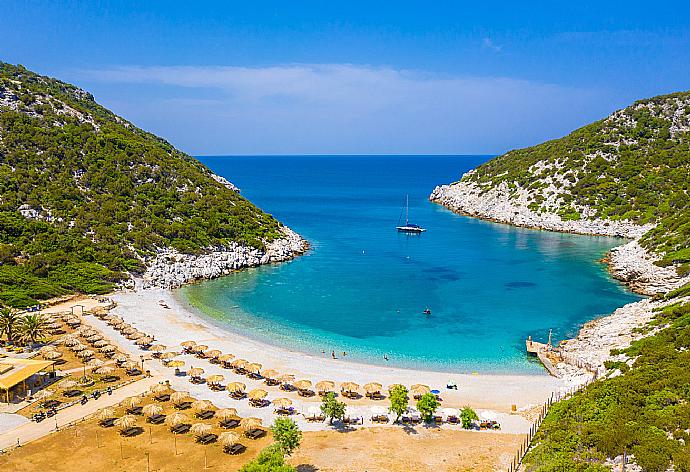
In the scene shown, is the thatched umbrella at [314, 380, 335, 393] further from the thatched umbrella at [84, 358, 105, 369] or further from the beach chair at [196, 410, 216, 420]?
the thatched umbrella at [84, 358, 105, 369]

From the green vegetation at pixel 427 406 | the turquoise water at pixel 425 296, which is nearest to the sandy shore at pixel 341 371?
the turquoise water at pixel 425 296

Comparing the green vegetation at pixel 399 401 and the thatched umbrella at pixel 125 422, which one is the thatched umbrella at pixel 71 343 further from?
the green vegetation at pixel 399 401

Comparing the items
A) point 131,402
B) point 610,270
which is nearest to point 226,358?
point 131,402

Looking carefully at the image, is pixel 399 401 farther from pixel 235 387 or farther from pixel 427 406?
pixel 235 387

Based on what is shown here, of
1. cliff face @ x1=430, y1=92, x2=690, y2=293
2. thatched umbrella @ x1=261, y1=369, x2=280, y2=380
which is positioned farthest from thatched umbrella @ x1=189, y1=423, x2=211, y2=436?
cliff face @ x1=430, y1=92, x2=690, y2=293

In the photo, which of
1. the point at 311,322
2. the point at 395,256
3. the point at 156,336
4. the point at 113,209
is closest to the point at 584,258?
the point at 395,256
